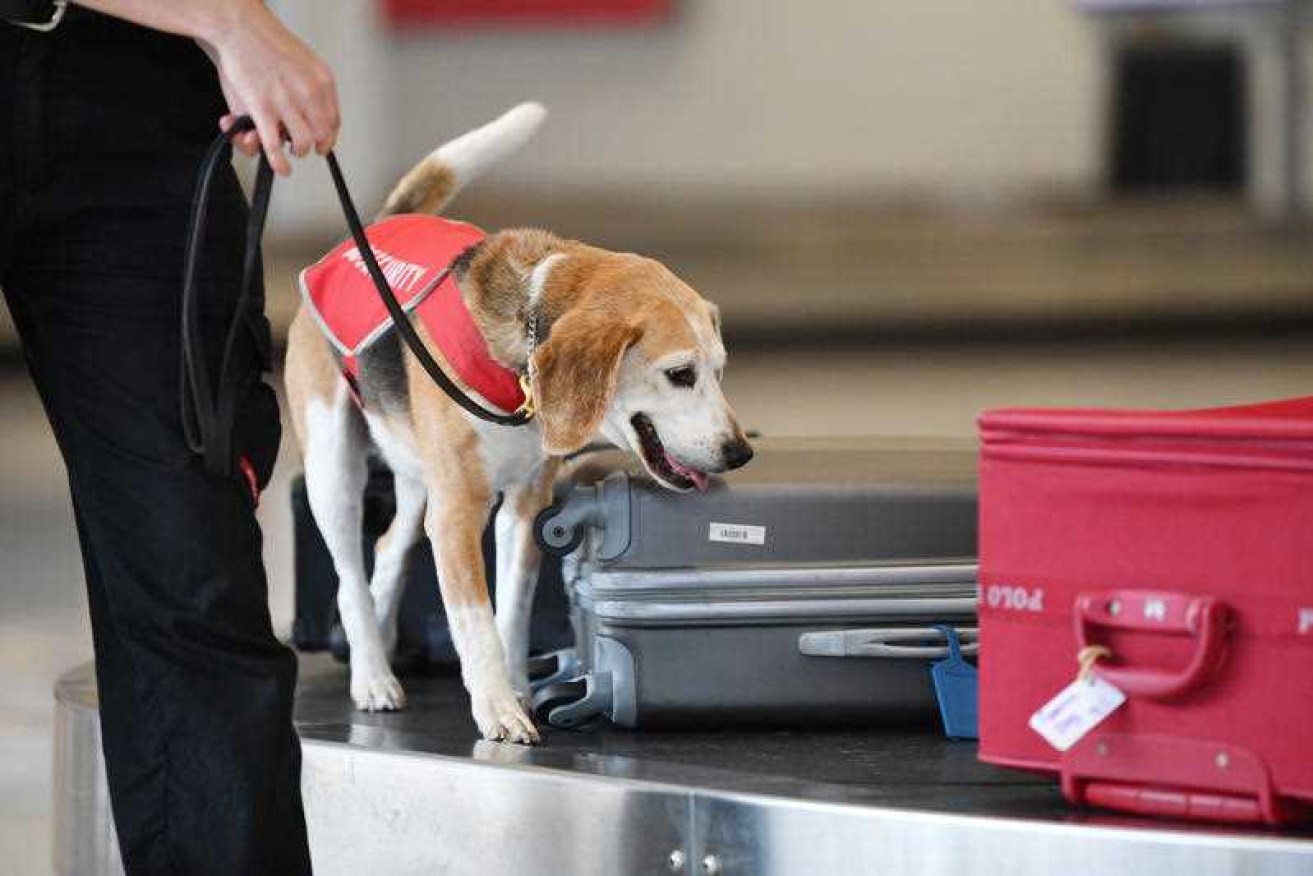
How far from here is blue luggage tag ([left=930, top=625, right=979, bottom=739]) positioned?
233cm

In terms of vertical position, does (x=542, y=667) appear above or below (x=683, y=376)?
below

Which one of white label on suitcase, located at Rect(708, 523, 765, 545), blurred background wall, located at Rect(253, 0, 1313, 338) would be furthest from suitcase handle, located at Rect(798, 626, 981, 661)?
blurred background wall, located at Rect(253, 0, 1313, 338)

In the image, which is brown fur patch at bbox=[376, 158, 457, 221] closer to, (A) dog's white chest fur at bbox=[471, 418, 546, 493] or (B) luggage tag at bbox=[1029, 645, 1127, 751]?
(A) dog's white chest fur at bbox=[471, 418, 546, 493]

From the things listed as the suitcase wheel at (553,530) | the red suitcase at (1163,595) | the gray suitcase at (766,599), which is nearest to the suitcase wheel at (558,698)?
the gray suitcase at (766,599)

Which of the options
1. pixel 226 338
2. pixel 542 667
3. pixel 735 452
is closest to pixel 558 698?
pixel 542 667

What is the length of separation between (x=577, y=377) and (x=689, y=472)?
0.65 feet

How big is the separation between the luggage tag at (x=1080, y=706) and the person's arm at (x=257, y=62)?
0.80m

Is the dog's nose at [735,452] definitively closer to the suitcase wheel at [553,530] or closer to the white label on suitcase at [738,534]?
the white label on suitcase at [738,534]

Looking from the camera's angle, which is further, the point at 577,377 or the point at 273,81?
the point at 577,377

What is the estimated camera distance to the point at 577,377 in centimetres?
225

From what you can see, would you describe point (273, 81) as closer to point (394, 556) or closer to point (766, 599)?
point (766, 599)

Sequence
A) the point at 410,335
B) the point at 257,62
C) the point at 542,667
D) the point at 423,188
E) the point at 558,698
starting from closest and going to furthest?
1. the point at 257,62
2. the point at 410,335
3. the point at 558,698
4. the point at 542,667
5. the point at 423,188

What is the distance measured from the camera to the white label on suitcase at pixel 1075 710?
6.25ft

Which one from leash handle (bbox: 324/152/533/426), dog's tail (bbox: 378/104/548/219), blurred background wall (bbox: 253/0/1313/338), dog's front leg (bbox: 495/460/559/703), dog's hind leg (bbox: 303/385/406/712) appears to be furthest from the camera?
blurred background wall (bbox: 253/0/1313/338)
